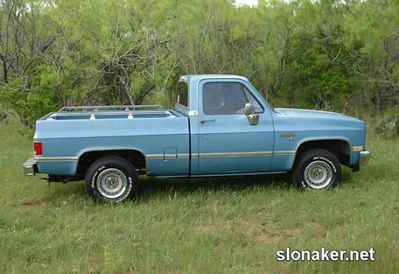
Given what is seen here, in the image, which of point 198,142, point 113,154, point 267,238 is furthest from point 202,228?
point 113,154

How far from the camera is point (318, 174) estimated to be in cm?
724

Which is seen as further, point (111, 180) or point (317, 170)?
point (317, 170)

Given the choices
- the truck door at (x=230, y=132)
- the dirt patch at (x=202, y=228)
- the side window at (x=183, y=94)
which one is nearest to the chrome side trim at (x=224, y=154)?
the truck door at (x=230, y=132)

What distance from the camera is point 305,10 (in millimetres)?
18078

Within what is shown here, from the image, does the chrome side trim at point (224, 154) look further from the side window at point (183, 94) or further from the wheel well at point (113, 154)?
the side window at point (183, 94)

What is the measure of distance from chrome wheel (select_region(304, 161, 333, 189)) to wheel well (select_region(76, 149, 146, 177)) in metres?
2.27

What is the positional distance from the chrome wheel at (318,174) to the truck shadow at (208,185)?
0.31m

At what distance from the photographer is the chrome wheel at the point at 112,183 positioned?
6650mm

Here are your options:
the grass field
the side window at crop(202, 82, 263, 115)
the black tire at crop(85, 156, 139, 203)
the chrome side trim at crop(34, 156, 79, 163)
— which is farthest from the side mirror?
the chrome side trim at crop(34, 156, 79, 163)

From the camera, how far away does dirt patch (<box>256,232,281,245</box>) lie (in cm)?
517

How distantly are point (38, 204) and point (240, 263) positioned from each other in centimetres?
335

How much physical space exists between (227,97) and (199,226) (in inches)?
80.7

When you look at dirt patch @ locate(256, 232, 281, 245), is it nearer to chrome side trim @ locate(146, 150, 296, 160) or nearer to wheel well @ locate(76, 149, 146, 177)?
chrome side trim @ locate(146, 150, 296, 160)

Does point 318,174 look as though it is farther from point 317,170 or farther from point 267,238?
point 267,238
